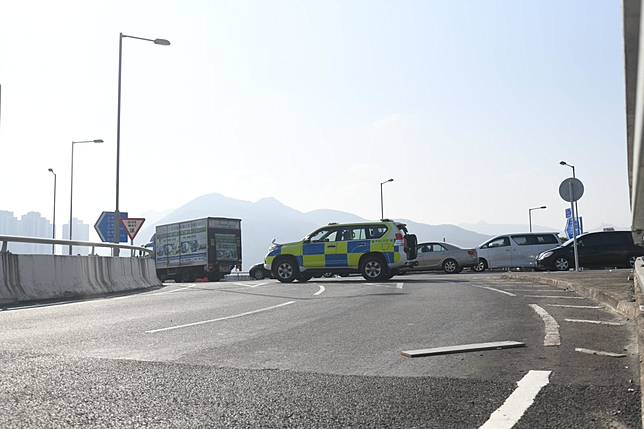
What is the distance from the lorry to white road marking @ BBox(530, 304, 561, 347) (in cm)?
2504

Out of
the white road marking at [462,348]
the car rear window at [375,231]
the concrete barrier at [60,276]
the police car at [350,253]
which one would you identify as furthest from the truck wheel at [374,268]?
the white road marking at [462,348]

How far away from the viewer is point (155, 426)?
10.7 feet

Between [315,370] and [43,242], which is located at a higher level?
[43,242]

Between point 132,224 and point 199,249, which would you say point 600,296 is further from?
point 199,249

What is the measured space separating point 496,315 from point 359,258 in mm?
10797

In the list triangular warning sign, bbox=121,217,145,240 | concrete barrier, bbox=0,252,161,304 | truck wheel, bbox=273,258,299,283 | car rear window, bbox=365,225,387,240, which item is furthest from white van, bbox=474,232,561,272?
concrete barrier, bbox=0,252,161,304

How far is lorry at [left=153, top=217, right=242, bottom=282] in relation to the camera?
107 ft

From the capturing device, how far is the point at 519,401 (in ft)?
12.1

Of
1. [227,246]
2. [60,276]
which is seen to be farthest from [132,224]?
[60,276]

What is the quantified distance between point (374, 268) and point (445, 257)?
9.68 m

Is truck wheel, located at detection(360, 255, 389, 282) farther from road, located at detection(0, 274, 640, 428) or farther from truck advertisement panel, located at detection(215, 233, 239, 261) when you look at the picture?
truck advertisement panel, located at detection(215, 233, 239, 261)

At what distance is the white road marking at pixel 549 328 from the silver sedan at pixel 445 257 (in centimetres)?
1855

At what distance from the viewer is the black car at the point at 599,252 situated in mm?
22766

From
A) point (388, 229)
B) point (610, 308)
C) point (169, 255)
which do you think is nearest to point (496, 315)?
point (610, 308)
